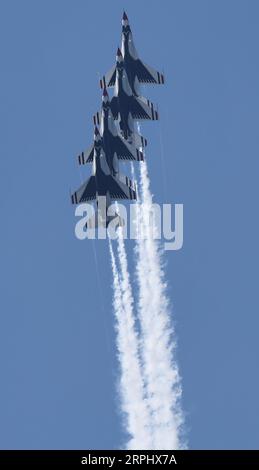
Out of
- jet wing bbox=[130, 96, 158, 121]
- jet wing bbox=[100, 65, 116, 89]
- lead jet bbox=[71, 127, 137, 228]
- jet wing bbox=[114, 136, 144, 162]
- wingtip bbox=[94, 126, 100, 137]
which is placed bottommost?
lead jet bbox=[71, 127, 137, 228]

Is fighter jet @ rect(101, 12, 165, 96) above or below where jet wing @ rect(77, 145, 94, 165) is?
above

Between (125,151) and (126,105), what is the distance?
24.8 feet

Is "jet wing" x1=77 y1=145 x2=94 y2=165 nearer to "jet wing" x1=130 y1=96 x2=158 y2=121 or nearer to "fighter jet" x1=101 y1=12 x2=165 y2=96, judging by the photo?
"jet wing" x1=130 y1=96 x2=158 y2=121

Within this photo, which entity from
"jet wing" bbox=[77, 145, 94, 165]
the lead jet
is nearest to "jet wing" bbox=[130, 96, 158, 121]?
"jet wing" bbox=[77, 145, 94, 165]

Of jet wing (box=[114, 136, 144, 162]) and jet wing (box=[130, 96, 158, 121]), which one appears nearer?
jet wing (box=[114, 136, 144, 162])

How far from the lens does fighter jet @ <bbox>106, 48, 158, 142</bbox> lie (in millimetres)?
174250

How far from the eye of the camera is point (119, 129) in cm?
17388

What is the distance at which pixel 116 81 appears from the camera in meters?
176

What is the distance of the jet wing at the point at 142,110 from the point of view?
175 m

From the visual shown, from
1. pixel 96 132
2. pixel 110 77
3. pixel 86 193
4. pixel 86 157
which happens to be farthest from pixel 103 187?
pixel 110 77

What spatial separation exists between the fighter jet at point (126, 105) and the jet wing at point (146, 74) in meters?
2.99
